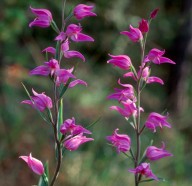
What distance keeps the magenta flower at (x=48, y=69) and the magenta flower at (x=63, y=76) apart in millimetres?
15

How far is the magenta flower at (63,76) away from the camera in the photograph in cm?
151

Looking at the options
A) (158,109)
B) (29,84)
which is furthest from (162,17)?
(29,84)

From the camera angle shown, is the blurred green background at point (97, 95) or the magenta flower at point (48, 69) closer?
the magenta flower at point (48, 69)

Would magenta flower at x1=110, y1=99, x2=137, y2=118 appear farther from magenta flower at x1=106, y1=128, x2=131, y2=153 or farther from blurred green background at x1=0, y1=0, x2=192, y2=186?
blurred green background at x1=0, y1=0, x2=192, y2=186

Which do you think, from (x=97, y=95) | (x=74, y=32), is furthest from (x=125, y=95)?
(x=97, y=95)

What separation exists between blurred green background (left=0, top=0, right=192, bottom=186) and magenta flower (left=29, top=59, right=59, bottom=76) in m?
2.09

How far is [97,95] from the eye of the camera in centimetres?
648

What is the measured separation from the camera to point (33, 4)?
4734mm

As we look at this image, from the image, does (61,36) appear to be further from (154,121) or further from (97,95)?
(97,95)

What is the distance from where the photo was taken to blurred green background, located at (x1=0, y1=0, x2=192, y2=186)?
4090mm

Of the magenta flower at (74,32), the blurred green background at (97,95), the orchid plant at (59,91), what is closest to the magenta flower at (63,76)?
the orchid plant at (59,91)

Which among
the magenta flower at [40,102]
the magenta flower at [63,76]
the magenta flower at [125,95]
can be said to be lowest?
the magenta flower at [40,102]

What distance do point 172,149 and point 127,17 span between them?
2216mm

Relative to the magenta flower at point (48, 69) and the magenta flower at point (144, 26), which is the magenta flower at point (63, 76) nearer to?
the magenta flower at point (48, 69)
